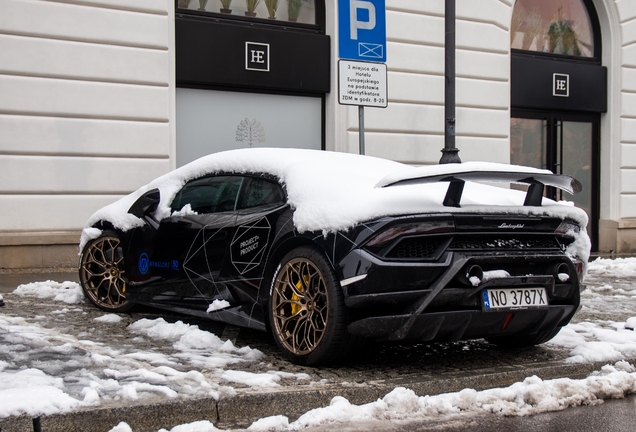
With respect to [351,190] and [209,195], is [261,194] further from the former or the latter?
[351,190]

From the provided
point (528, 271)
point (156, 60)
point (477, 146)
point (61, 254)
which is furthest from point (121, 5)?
point (528, 271)

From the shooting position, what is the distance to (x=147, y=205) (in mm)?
6555

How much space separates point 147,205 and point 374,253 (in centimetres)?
269

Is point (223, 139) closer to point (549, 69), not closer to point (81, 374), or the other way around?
point (549, 69)

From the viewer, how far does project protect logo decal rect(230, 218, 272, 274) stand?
521 centimetres

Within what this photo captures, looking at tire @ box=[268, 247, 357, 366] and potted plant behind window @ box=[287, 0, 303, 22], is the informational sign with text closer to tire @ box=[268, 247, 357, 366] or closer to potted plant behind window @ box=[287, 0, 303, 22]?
tire @ box=[268, 247, 357, 366]

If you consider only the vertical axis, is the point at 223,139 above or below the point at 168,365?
above

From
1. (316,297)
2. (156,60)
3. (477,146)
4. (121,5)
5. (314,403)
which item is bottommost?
(314,403)

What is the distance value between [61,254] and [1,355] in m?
6.16

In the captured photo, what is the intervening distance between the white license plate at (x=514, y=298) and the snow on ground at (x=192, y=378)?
43 cm

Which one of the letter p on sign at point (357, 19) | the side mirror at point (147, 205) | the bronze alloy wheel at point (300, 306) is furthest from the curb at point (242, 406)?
the letter p on sign at point (357, 19)

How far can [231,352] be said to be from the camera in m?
5.23

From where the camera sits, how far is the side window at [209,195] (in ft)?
18.9

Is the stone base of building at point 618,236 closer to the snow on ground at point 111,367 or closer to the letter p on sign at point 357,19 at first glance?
the letter p on sign at point 357,19
